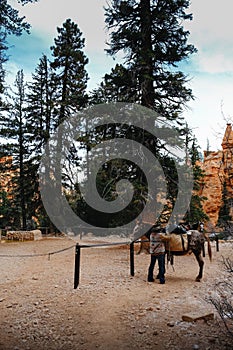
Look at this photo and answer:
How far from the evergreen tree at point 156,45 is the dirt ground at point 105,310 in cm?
774

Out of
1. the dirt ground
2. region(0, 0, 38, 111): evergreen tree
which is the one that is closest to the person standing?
the dirt ground

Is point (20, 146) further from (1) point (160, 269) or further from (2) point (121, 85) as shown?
(1) point (160, 269)

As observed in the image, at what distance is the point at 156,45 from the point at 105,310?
474 inches

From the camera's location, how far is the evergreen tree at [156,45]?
Answer: 1330cm

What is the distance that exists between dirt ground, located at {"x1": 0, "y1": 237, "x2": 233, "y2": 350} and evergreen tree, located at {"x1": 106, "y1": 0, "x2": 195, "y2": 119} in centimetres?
774

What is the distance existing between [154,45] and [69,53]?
9828 millimetres

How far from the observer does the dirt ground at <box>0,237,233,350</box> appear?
160 inches

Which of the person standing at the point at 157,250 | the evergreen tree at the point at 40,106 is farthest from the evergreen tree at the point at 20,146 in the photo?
the person standing at the point at 157,250

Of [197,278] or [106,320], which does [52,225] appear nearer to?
[197,278]

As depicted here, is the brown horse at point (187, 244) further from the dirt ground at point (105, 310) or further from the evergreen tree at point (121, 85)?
the evergreen tree at point (121, 85)

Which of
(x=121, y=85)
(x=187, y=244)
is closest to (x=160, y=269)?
(x=187, y=244)

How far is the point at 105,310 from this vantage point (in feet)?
17.2

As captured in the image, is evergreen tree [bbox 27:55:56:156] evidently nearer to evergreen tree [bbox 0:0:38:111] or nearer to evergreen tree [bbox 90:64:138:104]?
evergreen tree [bbox 90:64:138:104]

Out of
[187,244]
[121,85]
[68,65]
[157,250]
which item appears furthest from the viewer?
[68,65]
